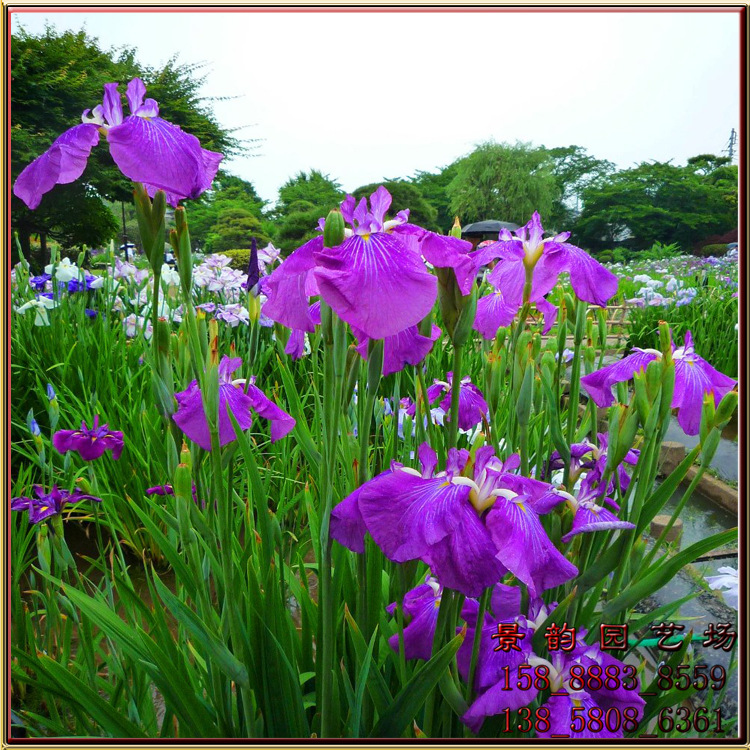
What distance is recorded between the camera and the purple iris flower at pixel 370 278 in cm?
73

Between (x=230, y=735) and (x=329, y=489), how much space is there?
1.82 feet

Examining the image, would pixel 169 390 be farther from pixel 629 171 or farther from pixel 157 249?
pixel 629 171

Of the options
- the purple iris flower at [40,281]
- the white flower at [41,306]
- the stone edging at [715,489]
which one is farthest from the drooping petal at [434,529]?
the purple iris flower at [40,281]

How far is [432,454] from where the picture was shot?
2.94 feet

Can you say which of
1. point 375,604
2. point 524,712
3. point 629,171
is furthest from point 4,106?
point 629,171

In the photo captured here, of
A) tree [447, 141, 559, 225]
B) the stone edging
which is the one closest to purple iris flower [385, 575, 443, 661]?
the stone edging

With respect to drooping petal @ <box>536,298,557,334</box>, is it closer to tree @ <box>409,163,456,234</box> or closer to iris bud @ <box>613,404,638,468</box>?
iris bud @ <box>613,404,638,468</box>

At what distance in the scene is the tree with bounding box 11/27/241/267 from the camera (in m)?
6.31

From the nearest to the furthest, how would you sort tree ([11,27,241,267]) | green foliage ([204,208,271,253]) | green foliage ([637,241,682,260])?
tree ([11,27,241,267]) < green foliage ([637,241,682,260]) < green foliage ([204,208,271,253])

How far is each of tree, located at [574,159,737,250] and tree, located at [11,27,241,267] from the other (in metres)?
7.50

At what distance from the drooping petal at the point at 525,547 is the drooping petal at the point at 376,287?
11.9 inches

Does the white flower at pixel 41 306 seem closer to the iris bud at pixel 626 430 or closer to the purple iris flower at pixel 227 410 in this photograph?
the purple iris flower at pixel 227 410

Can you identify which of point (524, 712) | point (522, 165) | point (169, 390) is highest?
point (522, 165)

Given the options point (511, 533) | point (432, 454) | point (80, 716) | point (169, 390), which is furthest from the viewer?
point (80, 716)
